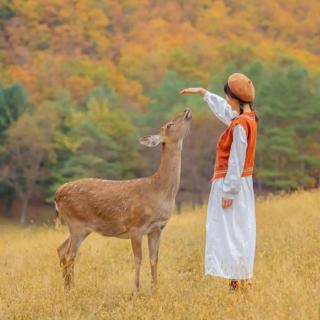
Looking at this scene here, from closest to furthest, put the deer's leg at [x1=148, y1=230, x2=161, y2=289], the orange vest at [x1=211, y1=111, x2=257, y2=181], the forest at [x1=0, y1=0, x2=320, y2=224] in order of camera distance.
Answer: the orange vest at [x1=211, y1=111, x2=257, y2=181] → the deer's leg at [x1=148, y1=230, x2=161, y2=289] → the forest at [x1=0, y1=0, x2=320, y2=224]

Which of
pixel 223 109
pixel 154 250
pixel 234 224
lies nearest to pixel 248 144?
pixel 223 109

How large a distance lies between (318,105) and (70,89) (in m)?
23.9

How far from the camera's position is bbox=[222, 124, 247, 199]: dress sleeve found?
20.1 feet

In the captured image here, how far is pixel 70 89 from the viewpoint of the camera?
64.5 m

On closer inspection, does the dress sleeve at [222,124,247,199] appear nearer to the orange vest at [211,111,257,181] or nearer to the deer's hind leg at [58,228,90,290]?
the orange vest at [211,111,257,181]

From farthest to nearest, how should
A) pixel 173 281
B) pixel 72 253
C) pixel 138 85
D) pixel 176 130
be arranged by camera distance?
pixel 138 85
pixel 173 281
pixel 72 253
pixel 176 130

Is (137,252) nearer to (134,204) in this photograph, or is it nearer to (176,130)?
(134,204)

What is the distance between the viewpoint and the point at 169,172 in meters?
6.81

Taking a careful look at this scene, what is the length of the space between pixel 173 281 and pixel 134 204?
0.99 m

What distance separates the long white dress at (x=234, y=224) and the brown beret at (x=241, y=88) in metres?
0.34

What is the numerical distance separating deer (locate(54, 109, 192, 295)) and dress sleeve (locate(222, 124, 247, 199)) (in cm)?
68

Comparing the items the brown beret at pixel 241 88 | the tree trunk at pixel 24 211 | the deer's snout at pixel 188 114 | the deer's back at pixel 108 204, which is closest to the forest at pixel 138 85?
the tree trunk at pixel 24 211

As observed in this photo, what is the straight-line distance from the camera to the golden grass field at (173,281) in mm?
5703

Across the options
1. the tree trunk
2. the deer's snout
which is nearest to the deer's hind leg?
the deer's snout
